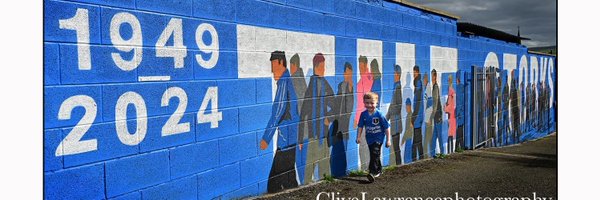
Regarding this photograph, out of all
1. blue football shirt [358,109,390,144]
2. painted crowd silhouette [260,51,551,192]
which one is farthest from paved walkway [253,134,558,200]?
blue football shirt [358,109,390,144]

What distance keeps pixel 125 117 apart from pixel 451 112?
8364 millimetres

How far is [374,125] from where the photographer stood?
6.54 metres

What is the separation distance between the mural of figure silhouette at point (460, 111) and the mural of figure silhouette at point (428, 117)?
1527 mm

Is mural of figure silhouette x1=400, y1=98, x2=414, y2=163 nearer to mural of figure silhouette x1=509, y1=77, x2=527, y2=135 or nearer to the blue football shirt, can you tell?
the blue football shirt

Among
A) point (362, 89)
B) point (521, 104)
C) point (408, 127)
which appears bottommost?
point (408, 127)

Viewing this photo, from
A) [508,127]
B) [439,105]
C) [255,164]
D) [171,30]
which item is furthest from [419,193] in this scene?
[508,127]

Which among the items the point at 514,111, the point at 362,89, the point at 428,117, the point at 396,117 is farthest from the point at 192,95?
the point at 514,111

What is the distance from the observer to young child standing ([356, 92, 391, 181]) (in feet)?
21.3

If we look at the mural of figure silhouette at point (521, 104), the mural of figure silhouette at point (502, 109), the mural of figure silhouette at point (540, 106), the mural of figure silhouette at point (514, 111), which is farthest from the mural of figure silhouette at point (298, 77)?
the mural of figure silhouette at point (540, 106)

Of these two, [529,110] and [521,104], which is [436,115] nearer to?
[521,104]

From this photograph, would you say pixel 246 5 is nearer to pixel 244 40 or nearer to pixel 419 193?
pixel 244 40

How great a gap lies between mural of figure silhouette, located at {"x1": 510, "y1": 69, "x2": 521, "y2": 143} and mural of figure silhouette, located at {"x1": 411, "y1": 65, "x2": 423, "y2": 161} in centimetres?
757

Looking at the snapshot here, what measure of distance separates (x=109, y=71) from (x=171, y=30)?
28.5 inches

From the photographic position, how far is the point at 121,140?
368 centimetres
